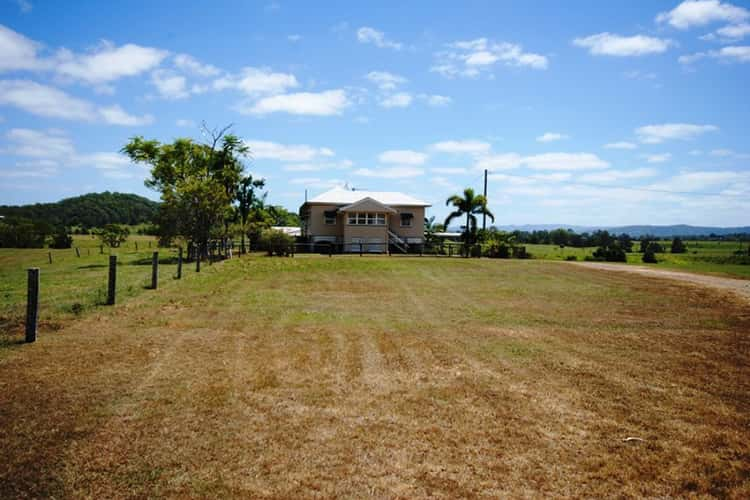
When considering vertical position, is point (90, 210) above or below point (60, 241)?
above

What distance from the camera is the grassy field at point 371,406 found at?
179 inches

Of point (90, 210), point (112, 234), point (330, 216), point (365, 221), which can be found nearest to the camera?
point (365, 221)

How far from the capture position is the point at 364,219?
139 feet

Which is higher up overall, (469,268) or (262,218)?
(262,218)

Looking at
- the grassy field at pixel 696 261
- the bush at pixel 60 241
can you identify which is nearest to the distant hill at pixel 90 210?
the bush at pixel 60 241

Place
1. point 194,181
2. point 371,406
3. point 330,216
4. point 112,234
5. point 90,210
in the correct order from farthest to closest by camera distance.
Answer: point 90,210
point 112,234
point 330,216
point 194,181
point 371,406

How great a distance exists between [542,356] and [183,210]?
88.5 ft

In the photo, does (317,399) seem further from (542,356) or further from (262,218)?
(262,218)

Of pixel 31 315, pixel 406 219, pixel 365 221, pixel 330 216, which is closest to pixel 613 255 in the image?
pixel 406 219

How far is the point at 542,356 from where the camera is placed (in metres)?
8.92

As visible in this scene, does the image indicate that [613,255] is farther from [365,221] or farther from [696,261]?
[365,221]

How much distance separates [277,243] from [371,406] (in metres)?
30.6

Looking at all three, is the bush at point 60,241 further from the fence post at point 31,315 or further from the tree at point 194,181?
the fence post at point 31,315

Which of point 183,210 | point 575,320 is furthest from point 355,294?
point 183,210
